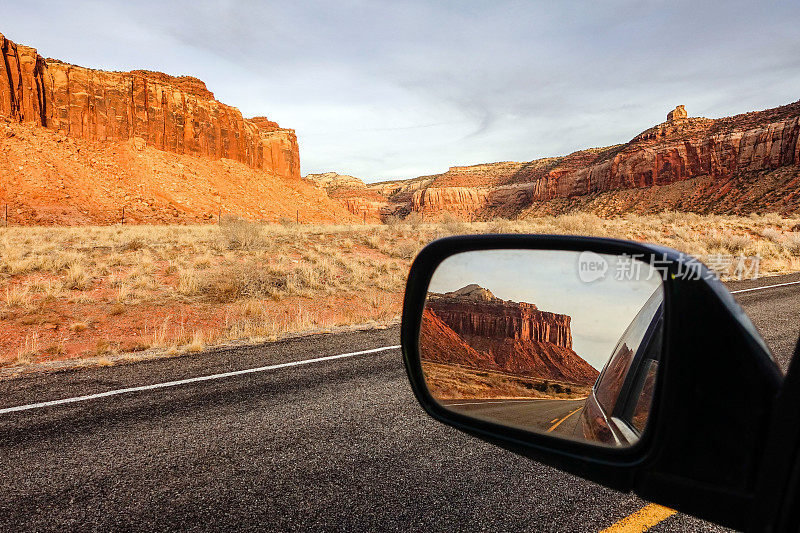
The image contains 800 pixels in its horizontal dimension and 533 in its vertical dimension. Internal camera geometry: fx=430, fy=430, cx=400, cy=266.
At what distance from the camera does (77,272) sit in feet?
38.8

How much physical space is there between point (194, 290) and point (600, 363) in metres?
11.7

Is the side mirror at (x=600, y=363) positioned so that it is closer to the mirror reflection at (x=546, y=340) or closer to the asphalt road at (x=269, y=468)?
the mirror reflection at (x=546, y=340)

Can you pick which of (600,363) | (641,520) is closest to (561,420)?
(600,363)

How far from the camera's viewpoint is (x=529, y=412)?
4.87 feet

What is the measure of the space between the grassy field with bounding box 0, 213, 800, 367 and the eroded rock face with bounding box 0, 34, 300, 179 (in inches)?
1850

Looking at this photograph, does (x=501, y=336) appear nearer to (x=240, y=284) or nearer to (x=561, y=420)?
(x=561, y=420)

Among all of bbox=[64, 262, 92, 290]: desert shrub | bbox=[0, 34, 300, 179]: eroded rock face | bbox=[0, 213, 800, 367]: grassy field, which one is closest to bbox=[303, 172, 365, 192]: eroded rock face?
bbox=[0, 34, 300, 179]: eroded rock face

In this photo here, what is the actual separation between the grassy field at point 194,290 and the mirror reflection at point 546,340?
594 cm

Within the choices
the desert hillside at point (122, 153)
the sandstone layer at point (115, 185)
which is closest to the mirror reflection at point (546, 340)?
the sandstone layer at point (115, 185)

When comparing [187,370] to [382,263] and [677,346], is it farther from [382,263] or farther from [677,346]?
[382,263]

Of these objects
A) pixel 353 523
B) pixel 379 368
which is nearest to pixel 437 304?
pixel 353 523

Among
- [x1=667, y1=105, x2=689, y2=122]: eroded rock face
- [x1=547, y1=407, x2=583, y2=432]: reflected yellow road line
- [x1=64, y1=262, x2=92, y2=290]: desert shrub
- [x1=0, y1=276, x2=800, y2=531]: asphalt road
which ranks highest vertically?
[x1=667, y1=105, x2=689, y2=122]: eroded rock face

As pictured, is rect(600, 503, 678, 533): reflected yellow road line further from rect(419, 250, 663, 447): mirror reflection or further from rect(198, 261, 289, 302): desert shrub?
rect(198, 261, 289, 302): desert shrub

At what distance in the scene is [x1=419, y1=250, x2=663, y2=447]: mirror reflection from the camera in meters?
1.37
